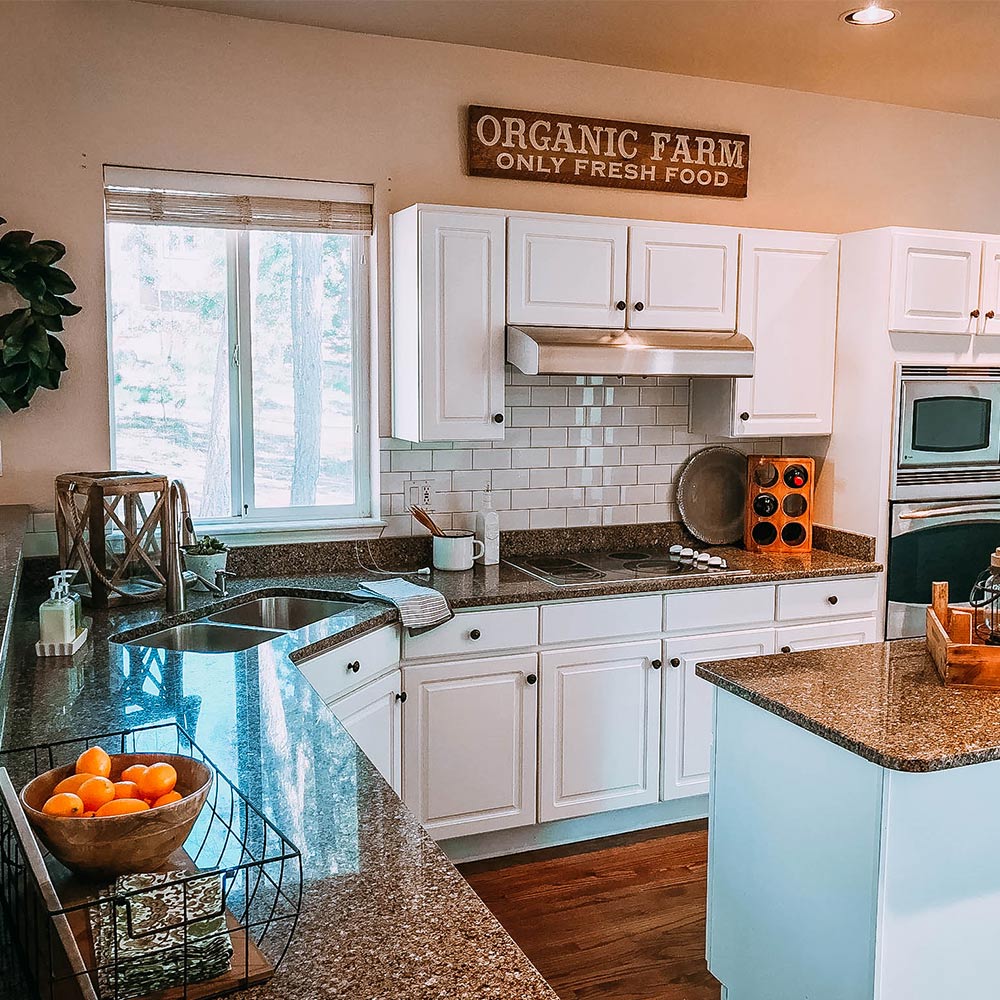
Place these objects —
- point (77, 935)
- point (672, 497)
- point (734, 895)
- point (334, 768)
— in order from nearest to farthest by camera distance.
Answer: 1. point (77, 935)
2. point (334, 768)
3. point (734, 895)
4. point (672, 497)

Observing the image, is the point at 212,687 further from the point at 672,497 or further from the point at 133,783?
the point at 672,497

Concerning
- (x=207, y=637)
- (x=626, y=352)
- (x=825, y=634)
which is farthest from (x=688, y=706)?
(x=207, y=637)

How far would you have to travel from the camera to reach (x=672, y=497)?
4.22 m

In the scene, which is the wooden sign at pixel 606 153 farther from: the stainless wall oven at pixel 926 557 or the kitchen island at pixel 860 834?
the kitchen island at pixel 860 834

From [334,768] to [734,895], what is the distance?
1.18 metres

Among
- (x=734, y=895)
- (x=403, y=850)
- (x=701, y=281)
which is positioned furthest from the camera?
(x=701, y=281)

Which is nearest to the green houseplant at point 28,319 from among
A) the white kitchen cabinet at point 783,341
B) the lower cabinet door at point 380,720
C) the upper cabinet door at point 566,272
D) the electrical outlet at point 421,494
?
the electrical outlet at point 421,494

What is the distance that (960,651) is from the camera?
7.34 feet

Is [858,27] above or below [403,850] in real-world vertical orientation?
above

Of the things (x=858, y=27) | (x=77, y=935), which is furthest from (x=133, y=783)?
(x=858, y=27)

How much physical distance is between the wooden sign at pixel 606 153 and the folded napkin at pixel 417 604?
1.56 meters

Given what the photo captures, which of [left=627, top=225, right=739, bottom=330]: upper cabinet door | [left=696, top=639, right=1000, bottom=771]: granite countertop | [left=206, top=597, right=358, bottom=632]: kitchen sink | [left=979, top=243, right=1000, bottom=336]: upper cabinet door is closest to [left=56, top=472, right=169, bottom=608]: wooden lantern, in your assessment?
[left=206, top=597, right=358, bottom=632]: kitchen sink

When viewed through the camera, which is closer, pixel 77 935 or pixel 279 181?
pixel 77 935

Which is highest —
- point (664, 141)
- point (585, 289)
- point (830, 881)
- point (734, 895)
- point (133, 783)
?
Answer: point (664, 141)
